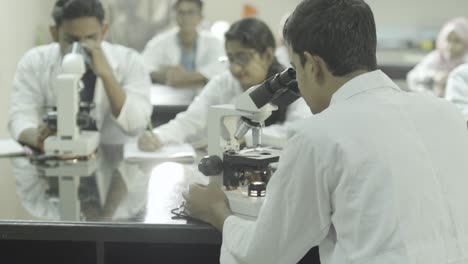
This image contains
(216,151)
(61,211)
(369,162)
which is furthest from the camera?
(216,151)

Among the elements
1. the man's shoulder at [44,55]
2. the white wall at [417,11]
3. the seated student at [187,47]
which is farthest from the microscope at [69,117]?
the white wall at [417,11]

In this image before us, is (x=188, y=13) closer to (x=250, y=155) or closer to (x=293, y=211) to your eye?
(x=250, y=155)

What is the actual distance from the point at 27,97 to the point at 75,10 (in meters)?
0.41

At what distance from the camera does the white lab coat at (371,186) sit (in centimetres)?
114

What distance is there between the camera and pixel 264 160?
5.08ft

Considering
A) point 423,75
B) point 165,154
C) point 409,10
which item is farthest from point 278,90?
point 409,10

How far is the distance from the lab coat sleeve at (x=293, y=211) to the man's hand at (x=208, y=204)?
0.21 m

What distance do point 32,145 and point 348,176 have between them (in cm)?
151

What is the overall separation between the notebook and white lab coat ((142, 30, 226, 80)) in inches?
89.5

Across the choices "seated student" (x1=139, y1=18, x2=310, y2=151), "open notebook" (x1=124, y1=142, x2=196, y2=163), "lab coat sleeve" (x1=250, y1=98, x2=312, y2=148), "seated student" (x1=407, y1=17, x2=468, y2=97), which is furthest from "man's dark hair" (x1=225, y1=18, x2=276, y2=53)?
"seated student" (x1=407, y1=17, x2=468, y2=97)

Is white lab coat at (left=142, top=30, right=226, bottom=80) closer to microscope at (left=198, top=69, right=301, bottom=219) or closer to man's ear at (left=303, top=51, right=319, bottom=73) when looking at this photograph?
microscope at (left=198, top=69, right=301, bottom=219)

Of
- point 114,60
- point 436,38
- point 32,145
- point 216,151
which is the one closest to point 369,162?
point 216,151

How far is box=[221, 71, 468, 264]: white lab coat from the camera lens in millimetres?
1145

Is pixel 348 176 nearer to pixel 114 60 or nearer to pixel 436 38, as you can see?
pixel 114 60
